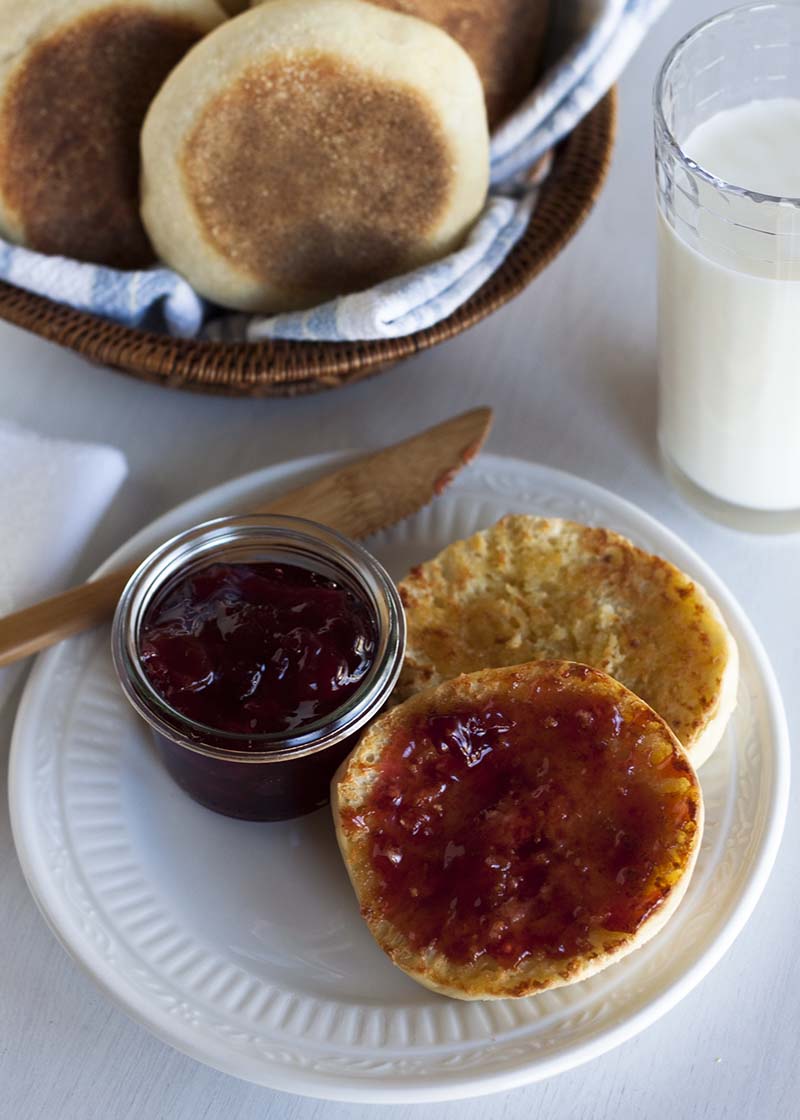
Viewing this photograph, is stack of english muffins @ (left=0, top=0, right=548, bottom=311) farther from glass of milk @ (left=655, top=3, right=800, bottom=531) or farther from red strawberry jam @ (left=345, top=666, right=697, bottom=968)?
red strawberry jam @ (left=345, top=666, right=697, bottom=968)

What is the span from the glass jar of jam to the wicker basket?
0.31 m

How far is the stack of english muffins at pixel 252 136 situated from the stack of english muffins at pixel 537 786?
628mm

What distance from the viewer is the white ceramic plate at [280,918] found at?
54.5 inches

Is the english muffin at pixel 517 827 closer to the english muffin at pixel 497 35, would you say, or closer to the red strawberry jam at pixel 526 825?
the red strawberry jam at pixel 526 825

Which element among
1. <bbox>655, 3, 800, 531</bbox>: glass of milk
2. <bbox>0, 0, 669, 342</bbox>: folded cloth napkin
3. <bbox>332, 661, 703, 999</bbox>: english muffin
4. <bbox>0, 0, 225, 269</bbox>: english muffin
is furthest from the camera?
<bbox>0, 0, 225, 269</bbox>: english muffin

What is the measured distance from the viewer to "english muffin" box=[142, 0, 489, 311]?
1.84m

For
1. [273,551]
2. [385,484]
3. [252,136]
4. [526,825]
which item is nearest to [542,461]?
[385,484]

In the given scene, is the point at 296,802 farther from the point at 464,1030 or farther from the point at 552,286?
the point at 552,286

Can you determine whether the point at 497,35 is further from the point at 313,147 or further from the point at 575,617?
the point at 575,617

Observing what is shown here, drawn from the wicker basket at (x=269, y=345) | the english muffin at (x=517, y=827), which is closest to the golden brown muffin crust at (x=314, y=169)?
the wicker basket at (x=269, y=345)

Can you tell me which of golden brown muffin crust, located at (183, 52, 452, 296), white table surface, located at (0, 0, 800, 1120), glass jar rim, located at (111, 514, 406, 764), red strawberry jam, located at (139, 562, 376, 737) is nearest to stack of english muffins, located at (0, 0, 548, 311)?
A: golden brown muffin crust, located at (183, 52, 452, 296)

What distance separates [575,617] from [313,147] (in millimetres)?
818

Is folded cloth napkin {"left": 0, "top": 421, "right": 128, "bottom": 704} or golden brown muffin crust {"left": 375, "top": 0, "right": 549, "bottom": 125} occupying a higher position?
golden brown muffin crust {"left": 375, "top": 0, "right": 549, "bottom": 125}

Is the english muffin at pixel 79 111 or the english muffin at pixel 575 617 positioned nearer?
the english muffin at pixel 575 617
